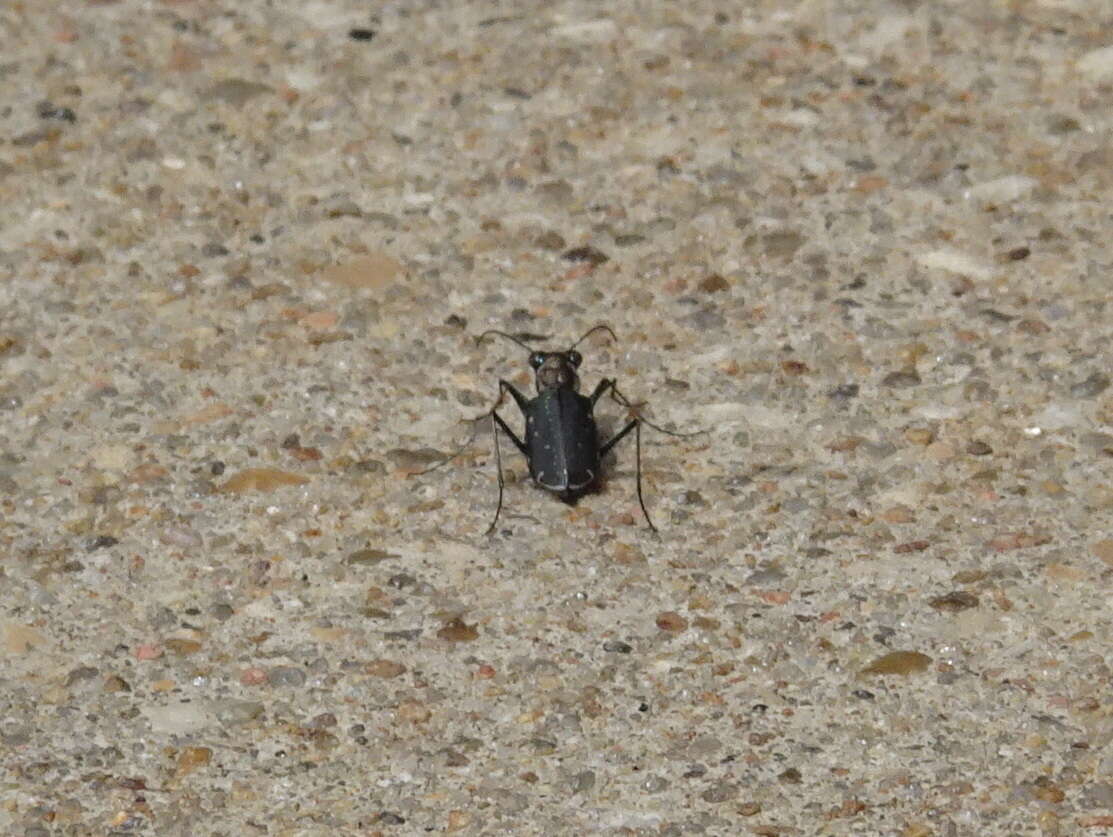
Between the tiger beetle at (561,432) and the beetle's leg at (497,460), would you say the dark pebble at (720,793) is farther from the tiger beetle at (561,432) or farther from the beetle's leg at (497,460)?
the beetle's leg at (497,460)

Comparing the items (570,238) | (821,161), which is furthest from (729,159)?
(570,238)

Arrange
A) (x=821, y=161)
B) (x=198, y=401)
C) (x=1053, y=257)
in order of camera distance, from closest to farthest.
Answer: (x=198, y=401) → (x=1053, y=257) → (x=821, y=161)

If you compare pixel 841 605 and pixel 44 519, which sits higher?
pixel 44 519

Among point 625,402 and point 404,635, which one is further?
point 625,402

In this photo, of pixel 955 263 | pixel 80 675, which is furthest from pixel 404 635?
pixel 955 263

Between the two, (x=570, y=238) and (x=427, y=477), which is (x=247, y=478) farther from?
(x=570, y=238)

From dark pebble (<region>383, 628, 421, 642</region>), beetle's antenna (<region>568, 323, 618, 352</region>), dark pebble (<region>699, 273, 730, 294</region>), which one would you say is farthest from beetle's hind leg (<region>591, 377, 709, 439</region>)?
dark pebble (<region>383, 628, 421, 642</region>)

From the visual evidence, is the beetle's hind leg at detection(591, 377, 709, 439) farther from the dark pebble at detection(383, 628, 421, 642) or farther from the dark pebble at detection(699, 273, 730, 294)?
the dark pebble at detection(383, 628, 421, 642)

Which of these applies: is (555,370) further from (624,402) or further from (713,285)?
(713,285)
